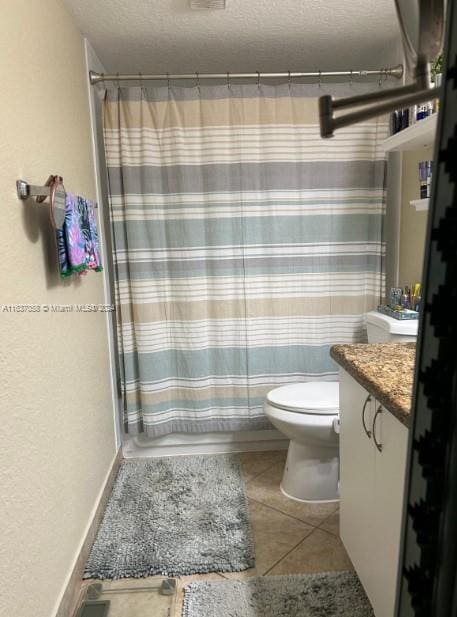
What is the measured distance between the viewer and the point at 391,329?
1949 millimetres

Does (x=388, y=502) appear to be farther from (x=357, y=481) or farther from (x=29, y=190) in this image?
(x=29, y=190)

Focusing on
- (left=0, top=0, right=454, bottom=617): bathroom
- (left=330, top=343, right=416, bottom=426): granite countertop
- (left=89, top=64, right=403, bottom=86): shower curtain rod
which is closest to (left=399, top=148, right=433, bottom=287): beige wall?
(left=0, top=0, right=454, bottom=617): bathroom

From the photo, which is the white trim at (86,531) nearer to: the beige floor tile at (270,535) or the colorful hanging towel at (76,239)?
the beige floor tile at (270,535)

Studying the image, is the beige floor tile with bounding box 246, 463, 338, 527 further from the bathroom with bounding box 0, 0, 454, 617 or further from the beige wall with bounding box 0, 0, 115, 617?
the beige wall with bounding box 0, 0, 115, 617

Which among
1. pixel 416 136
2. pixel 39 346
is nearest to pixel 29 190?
pixel 39 346

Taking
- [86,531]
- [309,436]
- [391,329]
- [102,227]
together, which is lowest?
[86,531]

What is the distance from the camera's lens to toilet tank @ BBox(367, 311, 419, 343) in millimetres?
1919

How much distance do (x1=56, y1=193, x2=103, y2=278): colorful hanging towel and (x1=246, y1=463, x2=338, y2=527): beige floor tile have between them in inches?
52.1

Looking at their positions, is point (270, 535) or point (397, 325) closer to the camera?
point (270, 535)

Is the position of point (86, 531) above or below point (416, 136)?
below

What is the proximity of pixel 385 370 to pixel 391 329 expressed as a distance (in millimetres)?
761

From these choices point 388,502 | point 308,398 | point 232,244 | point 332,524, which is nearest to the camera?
point 388,502

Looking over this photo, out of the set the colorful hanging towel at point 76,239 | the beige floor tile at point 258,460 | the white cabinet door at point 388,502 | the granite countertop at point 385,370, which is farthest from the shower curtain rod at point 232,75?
the beige floor tile at point 258,460

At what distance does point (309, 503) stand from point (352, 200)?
5.05ft
